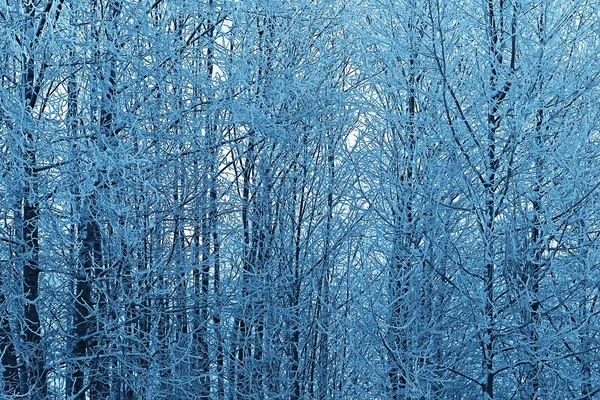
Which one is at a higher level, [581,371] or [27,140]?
[27,140]

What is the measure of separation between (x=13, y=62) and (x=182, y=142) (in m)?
1.79

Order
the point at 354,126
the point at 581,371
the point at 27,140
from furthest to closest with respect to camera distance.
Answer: the point at 354,126
the point at 581,371
the point at 27,140

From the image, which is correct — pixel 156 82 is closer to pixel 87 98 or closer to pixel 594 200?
pixel 87 98

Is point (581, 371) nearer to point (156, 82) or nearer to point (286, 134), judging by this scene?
point (286, 134)

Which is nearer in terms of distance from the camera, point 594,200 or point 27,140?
point 27,140

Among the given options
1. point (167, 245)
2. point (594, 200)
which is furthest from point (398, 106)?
point (167, 245)

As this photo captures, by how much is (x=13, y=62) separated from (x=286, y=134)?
3.15m

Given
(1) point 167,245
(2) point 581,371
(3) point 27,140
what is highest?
Result: (3) point 27,140

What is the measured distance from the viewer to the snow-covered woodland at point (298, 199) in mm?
5918

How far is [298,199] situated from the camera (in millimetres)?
8336

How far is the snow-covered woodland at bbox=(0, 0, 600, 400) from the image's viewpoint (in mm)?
5918

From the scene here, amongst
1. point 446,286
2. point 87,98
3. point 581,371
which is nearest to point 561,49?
point 446,286

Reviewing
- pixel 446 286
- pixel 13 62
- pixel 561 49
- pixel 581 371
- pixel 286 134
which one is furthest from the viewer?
pixel 286 134

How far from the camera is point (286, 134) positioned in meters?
7.75
